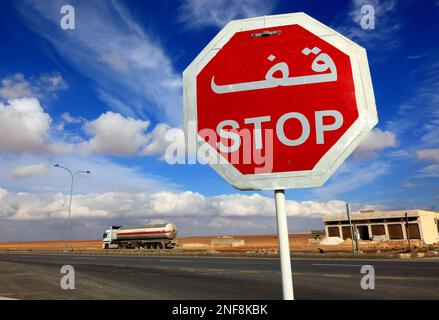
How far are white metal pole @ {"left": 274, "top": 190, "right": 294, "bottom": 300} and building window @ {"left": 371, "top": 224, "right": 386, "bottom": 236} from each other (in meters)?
53.5

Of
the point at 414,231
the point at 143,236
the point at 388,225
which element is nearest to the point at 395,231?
the point at 388,225

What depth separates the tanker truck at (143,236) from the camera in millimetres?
46062

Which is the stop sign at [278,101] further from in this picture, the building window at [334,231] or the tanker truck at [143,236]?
the building window at [334,231]

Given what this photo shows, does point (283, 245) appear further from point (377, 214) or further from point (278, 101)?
point (377, 214)

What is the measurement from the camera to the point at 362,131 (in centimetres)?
157

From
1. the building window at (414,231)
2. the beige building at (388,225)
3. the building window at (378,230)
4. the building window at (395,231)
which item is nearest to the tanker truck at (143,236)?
the beige building at (388,225)

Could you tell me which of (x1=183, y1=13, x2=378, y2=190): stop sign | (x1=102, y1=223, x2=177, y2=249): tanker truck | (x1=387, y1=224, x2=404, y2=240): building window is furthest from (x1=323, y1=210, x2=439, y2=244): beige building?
(x1=183, y1=13, x2=378, y2=190): stop sign

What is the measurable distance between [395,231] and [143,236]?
114 ft

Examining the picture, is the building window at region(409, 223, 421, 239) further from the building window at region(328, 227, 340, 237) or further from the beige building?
the building window at region(328, 227, 340, 237)

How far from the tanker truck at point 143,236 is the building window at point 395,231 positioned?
30017mm

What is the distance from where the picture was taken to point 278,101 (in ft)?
5.51
